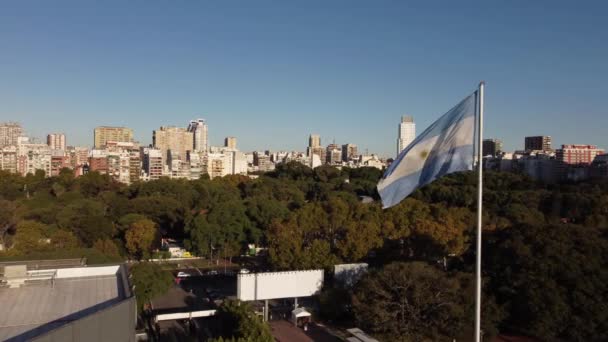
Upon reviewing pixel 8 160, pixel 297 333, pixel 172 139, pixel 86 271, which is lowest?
pixel 297 333

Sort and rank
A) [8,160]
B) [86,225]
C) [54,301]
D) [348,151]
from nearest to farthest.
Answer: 1. [54,301]
2. [86,225]
3. [8,160]
4. [348,151]

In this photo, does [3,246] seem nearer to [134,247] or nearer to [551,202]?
[134,247]

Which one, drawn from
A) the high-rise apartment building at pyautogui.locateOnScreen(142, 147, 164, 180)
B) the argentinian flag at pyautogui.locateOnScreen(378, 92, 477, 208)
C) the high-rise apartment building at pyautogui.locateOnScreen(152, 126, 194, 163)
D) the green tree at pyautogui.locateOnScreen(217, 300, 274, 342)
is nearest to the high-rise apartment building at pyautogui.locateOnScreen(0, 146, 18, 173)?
the high-rise apartment building at pyautogui.locateOnScreen(142, 147, 164, 180)

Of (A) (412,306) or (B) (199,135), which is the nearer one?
(A) (412,306)

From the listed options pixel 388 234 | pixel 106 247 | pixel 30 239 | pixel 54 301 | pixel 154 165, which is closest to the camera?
pixel 54 301

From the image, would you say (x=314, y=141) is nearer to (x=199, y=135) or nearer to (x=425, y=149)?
(x=199, y=135)

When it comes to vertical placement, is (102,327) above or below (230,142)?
below

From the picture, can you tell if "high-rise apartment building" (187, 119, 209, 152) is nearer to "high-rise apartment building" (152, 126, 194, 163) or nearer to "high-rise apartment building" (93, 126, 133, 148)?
"high-rise apartment building" (152, 126, 194, 163)

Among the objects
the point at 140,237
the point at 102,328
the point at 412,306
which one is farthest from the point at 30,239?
the point at 102,328
